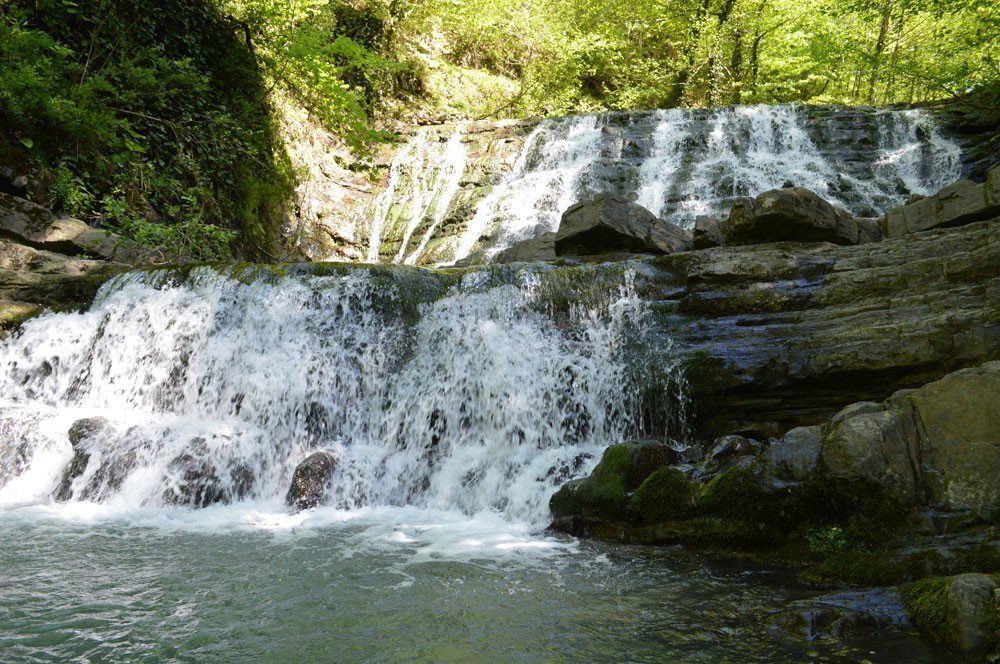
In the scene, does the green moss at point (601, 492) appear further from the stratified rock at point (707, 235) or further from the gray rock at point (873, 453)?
the stratified rock at point (707, 235)

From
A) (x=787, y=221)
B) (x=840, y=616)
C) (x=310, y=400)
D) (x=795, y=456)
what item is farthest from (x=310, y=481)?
(x=787, y=221)

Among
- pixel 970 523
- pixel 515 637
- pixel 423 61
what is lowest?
pixel 515 637

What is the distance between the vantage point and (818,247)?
9.20m

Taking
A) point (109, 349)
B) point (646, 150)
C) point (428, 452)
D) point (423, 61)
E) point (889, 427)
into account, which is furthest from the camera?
point (423, 61)

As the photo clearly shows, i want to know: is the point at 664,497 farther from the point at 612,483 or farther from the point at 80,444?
the point at 80,444

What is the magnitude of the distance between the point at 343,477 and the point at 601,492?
3.10 m

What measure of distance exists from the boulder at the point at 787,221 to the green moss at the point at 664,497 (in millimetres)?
4783

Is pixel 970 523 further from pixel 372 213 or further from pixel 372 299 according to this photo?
pixel 372 213

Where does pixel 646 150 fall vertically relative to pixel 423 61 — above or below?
below

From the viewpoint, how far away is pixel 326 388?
9.43 m

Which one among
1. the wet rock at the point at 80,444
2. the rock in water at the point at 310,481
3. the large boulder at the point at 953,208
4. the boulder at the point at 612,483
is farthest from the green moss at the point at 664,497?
the wet rock at the point at 80,444

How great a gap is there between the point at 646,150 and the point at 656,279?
8530mm

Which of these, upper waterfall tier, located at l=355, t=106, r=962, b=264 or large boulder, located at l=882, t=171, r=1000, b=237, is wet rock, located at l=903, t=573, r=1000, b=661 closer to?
large boulder, located at l=882, t=171, r=1000, b=237

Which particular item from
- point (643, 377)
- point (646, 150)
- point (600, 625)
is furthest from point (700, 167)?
point (600, 625)
